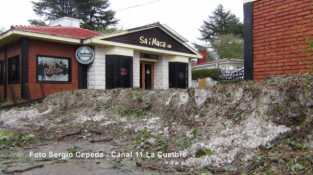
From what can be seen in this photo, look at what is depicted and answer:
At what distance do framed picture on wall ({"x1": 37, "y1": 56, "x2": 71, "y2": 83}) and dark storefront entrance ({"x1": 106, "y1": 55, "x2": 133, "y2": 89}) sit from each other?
5.60 feet

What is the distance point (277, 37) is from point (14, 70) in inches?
424

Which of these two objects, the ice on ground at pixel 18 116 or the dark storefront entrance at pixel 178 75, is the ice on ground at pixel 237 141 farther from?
the dark storefront entrance at pixel 178 75

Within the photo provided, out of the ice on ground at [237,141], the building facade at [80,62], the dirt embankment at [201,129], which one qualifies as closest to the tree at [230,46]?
the building facade at [80,62]

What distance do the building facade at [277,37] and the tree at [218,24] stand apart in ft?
120

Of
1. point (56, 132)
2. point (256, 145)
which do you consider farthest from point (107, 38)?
point (256, 145)

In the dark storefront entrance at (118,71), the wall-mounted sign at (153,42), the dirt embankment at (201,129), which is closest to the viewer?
the dirt embankment at (201,129)

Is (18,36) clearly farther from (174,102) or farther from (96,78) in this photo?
(174,102)

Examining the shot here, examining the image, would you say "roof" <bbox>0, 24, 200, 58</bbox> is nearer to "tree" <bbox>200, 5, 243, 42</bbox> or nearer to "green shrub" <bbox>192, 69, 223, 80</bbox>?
"green shrub" <bbox>192, 69, 223, 80</bbox>

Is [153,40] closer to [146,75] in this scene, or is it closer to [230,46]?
[146,75]

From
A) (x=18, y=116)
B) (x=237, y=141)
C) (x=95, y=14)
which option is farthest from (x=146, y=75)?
(x=95, y=14)

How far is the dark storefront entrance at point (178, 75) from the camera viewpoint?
1723 cm

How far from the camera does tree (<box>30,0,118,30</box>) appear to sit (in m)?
34.5

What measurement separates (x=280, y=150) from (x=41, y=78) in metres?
10.7

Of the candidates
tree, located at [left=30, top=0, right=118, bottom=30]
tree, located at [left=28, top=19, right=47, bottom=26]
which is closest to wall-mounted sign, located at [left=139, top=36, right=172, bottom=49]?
tree, located at [left=30, top=0, right=118, bottom=30]
